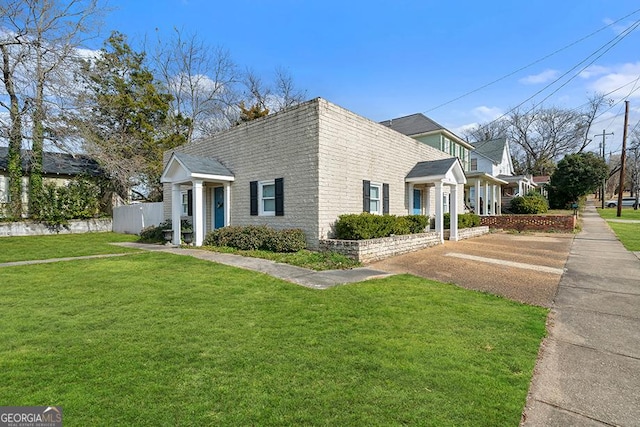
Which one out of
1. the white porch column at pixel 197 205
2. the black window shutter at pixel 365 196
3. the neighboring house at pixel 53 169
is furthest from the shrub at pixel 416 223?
the neighboring house at pixel 53 169

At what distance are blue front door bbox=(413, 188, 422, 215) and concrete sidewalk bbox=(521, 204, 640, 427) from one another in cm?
909

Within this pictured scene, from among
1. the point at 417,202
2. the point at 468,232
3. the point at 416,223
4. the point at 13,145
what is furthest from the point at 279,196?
the point at 13,145

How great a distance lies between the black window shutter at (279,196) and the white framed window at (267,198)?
288 millimetres

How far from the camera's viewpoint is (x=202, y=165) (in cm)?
1277

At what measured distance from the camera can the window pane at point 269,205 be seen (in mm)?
11717

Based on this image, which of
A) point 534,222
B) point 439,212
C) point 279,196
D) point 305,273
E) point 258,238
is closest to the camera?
point 305,273

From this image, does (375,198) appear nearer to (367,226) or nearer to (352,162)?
(352,162)

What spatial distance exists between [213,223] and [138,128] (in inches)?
595

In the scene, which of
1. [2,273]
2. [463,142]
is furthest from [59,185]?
[463,142]

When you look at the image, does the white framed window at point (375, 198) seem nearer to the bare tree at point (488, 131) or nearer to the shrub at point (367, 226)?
the shrub at point (367, 226)

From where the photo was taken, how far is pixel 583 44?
13.2 metres

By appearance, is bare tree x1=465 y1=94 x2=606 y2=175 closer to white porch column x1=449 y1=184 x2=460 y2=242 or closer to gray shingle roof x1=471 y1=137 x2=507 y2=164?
gray shingle roof x1=471 y1=137 x2=507 y2=164

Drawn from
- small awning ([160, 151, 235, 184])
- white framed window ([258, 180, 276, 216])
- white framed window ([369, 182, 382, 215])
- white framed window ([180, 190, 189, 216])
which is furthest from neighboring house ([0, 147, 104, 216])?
white framed window ([369, 182, 382, 215])

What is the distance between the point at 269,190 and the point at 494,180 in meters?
18.5
